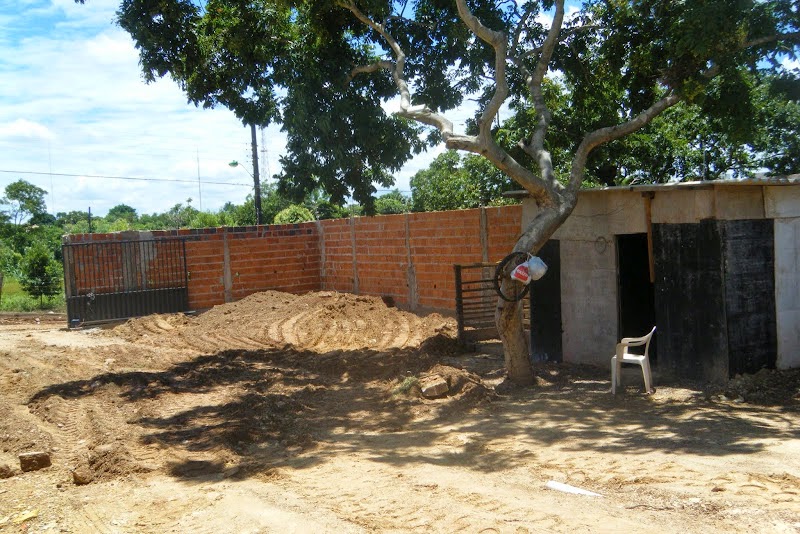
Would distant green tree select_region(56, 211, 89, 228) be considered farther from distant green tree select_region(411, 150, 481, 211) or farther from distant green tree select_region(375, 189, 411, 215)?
distant green tree select_region(411, 150, 481, 211)

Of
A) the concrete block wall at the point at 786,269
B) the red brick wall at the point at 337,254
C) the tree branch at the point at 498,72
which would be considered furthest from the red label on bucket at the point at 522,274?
the red brick wall at the point at 337,254

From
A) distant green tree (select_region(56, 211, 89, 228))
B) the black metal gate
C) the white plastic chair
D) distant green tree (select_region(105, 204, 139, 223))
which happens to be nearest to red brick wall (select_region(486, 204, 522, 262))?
the white plastic chair

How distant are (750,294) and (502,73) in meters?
4.15

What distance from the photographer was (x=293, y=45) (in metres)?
14.1

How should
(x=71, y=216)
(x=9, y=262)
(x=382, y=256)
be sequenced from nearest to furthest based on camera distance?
(x=382, y=256)
(x=9, y=262)
(x=71, y=216)

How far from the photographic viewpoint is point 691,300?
9.41m

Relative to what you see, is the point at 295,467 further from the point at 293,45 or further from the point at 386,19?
the point at 293,45

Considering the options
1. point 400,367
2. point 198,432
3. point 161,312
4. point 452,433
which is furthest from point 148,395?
point 161,312

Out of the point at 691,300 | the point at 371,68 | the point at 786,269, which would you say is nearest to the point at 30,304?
the point at 371,68

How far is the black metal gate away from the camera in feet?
57.0

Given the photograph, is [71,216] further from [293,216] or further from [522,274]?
[522,274]

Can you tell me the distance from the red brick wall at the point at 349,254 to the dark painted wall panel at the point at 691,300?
398 cm

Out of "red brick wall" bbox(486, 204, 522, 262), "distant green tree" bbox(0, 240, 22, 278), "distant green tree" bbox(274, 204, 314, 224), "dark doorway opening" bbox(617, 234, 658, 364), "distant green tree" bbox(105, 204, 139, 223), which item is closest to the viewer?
"dark doorway opening" bbox(617, 234, 658, 364)

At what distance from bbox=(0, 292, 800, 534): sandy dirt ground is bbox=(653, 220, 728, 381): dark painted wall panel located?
39cm
